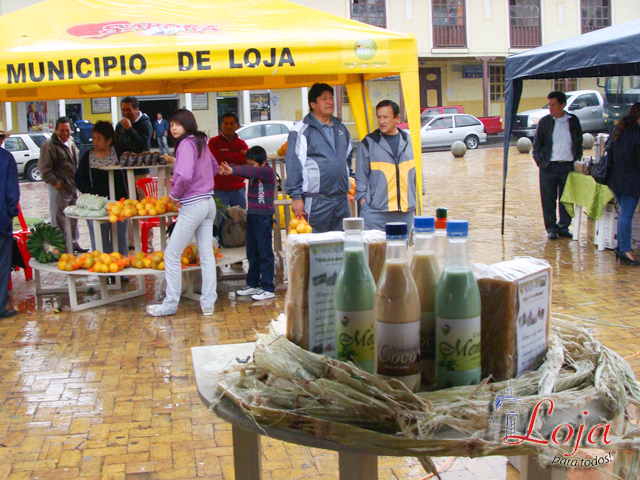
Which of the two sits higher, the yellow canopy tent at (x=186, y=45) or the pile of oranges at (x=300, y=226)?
the yellow canopy tent at (x=186, y=45)

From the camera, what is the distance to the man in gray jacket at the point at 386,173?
5.68 meters

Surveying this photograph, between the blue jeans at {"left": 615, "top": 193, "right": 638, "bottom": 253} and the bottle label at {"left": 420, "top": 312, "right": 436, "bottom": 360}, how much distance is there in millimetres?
6340

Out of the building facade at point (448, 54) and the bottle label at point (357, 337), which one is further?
the building facade at point (448, 54)

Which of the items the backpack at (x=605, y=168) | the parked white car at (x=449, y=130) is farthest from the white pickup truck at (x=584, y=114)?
the backpack at (x=605, y=168)

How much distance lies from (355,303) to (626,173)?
643cm

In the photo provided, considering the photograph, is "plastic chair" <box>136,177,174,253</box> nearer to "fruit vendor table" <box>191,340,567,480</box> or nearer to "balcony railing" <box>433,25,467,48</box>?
"fruit vendor table" <box>191,340,567,480</box>

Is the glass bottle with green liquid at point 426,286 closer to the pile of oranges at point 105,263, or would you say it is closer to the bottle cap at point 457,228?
the bottle cap at point 457,228

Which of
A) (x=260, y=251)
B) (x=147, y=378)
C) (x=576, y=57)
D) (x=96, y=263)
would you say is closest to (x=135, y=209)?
(x=96, y=263)

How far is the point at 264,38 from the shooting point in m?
5.68

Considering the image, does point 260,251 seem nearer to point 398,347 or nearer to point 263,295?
point 263,295

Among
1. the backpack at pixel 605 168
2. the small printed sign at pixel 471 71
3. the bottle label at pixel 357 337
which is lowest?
the bottle label at pixel 357 337

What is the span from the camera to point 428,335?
1764 mm

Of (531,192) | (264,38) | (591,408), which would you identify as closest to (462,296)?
(591,408)

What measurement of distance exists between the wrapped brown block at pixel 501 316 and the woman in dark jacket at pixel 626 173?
241 inches
